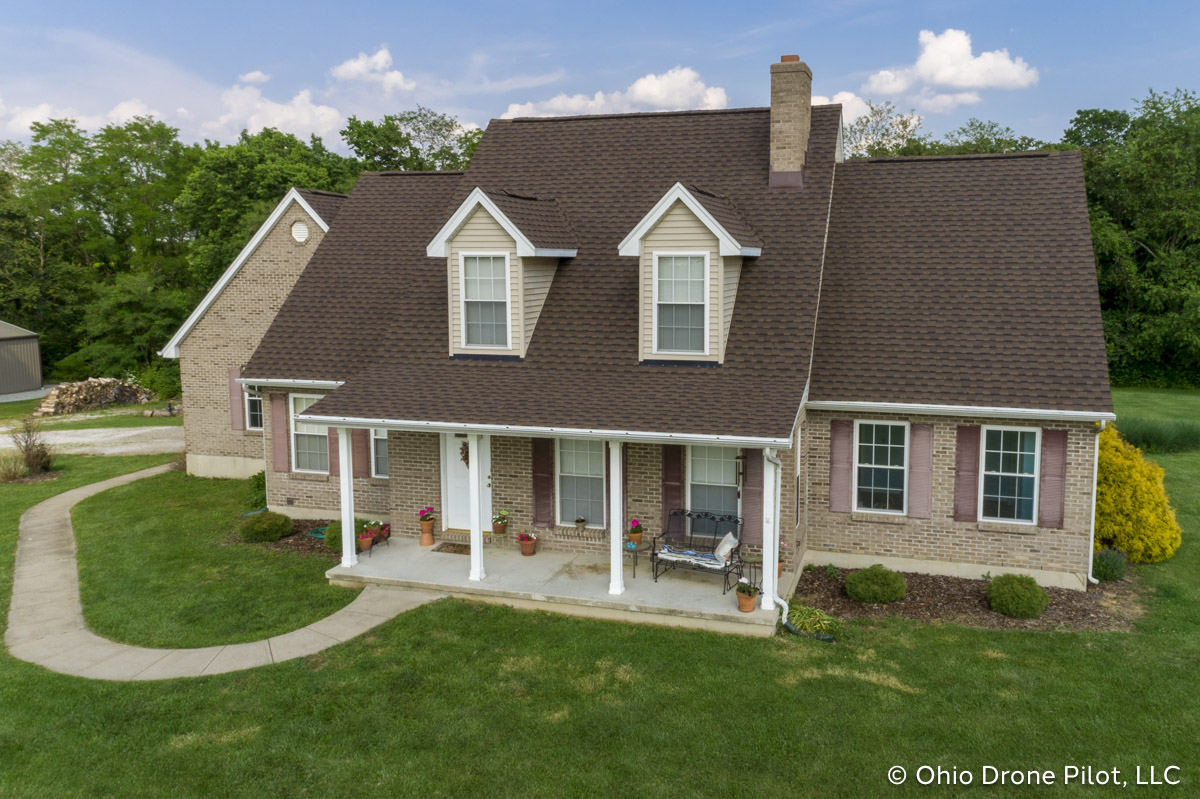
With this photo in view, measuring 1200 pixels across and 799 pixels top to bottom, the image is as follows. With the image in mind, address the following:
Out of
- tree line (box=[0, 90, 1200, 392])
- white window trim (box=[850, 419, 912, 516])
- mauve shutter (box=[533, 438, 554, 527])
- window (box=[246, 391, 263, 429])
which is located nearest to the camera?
white window trim (box=[850, 419, 912, 516])

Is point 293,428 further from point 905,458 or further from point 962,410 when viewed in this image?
point 962,410

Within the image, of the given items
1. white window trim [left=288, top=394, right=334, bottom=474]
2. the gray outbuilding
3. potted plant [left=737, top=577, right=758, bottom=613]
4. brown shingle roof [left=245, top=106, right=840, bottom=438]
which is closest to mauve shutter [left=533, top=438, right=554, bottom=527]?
brown shingle roof [left=245, top=106, right=840, bottom=438]

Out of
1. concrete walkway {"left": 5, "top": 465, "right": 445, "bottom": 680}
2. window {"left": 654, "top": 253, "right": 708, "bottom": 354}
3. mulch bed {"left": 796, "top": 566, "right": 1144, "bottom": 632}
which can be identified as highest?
window {"left": 654, "top": 253, "right": 708, "bottom": 354}

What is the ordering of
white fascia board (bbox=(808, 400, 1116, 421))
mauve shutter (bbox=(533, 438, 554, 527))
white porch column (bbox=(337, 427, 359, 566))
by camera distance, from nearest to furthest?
white fascia board (bbox=(808, 400, 1116, 421)), white porch column (bbox=(337, 427, 359, 566)), mauve shutter (bbox=(533, 438, 554, 527))

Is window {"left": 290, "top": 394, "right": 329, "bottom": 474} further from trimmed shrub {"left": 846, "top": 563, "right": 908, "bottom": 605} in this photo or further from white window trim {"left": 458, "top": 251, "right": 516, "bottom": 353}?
trimmed shrub {"left": 846, "top": 563, "right": 908, "bottom": 605}

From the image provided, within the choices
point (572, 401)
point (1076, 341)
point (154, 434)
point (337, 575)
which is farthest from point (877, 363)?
point (154, 434)

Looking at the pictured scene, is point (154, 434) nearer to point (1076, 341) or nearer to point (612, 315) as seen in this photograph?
point (612, 315)
